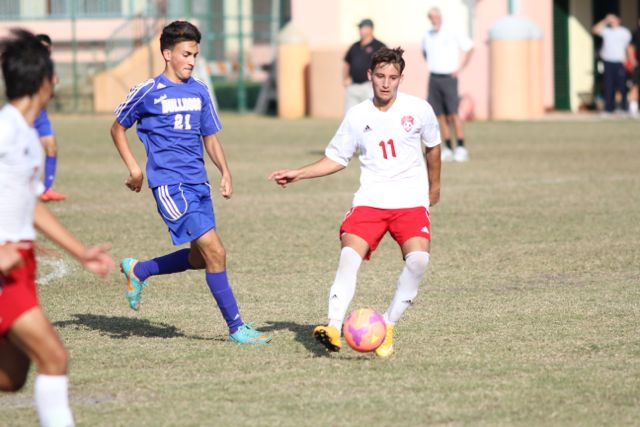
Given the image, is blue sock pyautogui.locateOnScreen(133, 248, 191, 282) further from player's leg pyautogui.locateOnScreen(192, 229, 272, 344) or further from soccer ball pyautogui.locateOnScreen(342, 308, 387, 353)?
soccer ball pyautogui.locateOnScreen(342, 308, 387, 353)

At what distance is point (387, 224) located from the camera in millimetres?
7379

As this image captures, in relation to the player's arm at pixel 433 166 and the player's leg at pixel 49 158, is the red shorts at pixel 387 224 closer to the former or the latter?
the player's arm at pixel 433 166

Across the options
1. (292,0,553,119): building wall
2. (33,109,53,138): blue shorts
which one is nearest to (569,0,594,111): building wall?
(292,0,553,119): building wall

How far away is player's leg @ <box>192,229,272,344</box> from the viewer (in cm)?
764

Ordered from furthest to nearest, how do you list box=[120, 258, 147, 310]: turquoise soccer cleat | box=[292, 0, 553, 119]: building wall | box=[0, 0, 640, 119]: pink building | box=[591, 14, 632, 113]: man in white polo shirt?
box=[0, 0, 640, 119]: pink building → box=[292, 0, 553, 119]: building wall → box=[591, 14, 632, 113]: man in white polo shirt → box=[120, 258, 147, 310]: turquoise soccer cleat

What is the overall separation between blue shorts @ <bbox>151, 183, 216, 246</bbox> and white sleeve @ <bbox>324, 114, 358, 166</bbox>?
2.73 ft

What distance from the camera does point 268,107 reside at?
35.5 meters

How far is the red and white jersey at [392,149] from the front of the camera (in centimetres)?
735

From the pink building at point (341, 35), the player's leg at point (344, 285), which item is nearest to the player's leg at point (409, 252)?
the player's leg at point (344, 285)

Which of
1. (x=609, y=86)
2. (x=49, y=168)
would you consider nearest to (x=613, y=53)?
(x=609, y=86)

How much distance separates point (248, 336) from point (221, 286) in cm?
34

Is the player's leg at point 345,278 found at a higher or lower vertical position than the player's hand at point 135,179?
lower

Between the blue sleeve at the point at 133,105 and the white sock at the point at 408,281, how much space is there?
6.36ft

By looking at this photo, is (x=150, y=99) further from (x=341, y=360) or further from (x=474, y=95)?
(x=474, y=95)
